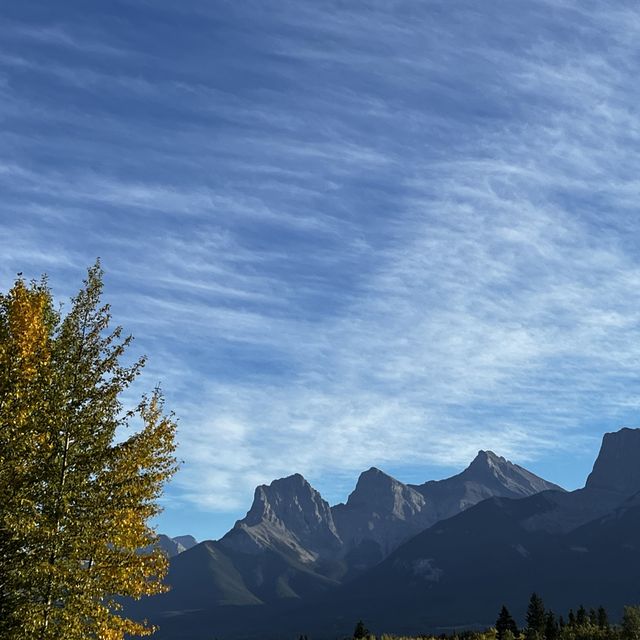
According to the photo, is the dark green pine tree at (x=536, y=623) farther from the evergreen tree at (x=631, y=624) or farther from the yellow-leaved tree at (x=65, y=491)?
the yellow-leaved tree at (x=65, y=491)

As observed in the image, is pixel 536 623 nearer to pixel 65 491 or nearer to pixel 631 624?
pixel 631 624

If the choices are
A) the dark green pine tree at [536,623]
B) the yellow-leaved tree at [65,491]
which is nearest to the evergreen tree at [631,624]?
the dark green pine tree at [536,623]

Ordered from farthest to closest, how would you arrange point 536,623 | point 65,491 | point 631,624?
1. point 536,623
2. point 631,624
3. point 65,491

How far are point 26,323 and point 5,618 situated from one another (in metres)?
8.91

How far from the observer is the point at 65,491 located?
77.8 feet

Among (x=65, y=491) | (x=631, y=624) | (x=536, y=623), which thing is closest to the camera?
(x=65, y=491)

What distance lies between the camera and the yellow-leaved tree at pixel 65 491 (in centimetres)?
2245

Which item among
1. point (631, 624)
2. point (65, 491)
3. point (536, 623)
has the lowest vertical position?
point (536, 623)

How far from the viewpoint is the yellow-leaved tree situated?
22453mm

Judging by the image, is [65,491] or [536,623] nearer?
[65,491]

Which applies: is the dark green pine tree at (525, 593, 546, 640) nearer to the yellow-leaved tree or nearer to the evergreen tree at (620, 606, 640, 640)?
the evergreen tree at (620, 606, 640, 640)

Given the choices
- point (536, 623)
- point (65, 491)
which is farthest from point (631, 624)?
point (65, 491)

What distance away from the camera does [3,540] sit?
2269 cm

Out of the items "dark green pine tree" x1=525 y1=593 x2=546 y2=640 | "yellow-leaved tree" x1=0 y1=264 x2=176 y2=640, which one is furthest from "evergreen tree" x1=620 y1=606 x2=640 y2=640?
"yellow-leaved tree" x1=0 y1=264 x2=176 y2=640
